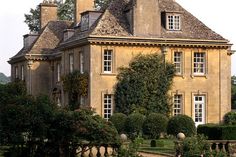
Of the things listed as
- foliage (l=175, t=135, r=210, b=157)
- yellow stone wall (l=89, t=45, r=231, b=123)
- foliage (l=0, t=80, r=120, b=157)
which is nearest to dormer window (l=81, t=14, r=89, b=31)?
yellow stone wall (l=89, t=45, r=231, b=123)

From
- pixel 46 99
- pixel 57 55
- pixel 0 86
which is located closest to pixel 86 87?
pixel 57 55

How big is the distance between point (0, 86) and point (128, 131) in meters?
11.5

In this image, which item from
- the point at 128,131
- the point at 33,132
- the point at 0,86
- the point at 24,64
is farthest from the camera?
the point at 24,64

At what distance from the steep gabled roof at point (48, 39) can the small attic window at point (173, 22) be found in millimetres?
13455

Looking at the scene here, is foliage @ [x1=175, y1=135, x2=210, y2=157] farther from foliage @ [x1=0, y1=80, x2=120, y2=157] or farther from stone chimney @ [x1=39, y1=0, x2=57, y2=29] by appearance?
stone chimney @ [x1=39, y1=0, x2=57, y2=29]

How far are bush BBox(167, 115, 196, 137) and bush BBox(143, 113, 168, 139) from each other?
0.39 metres

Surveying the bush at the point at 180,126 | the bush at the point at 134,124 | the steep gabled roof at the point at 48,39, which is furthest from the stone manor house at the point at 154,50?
the steep gabled roof at the point at 48,39

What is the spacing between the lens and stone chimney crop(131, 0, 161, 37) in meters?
48.6

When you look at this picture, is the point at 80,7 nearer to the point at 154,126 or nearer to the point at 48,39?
the point at 48,39

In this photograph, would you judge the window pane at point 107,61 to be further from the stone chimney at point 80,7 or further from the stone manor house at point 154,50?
the stone chimney at point 80,7

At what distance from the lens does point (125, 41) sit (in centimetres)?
4784

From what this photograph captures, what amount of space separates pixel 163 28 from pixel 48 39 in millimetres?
14277

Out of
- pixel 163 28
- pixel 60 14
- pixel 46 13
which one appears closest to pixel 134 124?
pixel 163 28

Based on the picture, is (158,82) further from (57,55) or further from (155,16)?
(57,55)
